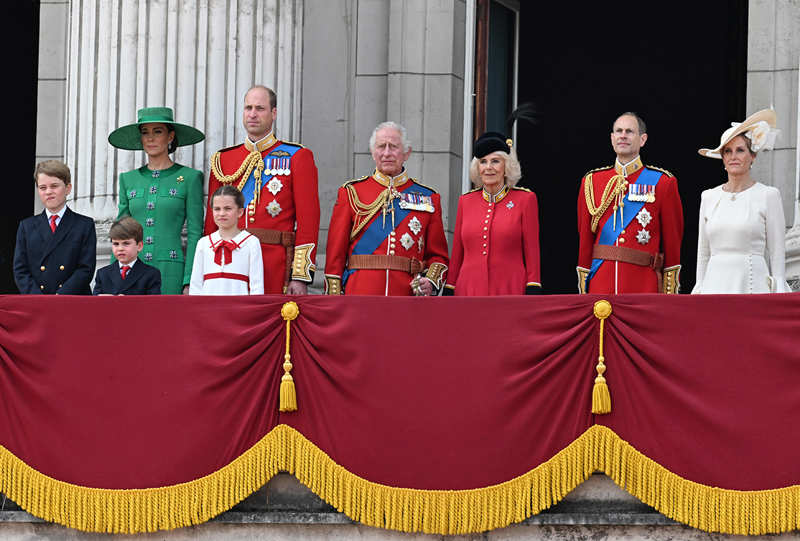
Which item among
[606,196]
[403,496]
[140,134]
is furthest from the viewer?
[140,134]

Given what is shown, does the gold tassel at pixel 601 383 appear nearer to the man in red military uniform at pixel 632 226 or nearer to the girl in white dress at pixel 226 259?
the man in red military uniform at pixel 632 226

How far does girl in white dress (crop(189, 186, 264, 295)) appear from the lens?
8.89m

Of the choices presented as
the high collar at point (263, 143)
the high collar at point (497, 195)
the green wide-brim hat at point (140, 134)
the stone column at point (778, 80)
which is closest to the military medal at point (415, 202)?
the high collar at point (497, 195)

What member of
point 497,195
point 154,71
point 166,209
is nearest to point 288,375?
point 497,195

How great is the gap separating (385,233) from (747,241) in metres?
2.08

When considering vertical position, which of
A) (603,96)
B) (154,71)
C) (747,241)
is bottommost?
(747,241)

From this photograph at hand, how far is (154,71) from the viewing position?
10.9 m

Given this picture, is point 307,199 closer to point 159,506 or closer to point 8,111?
point 159,506

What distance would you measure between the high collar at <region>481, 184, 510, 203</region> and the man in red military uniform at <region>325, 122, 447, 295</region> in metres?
0.39

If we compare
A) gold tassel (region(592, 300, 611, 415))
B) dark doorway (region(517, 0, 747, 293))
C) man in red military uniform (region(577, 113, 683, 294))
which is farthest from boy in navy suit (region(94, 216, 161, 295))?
dark doorway (region(517, 0, 747, 293))

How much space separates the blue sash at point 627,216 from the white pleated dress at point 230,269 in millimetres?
1919

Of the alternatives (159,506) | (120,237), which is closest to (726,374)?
(159,506)

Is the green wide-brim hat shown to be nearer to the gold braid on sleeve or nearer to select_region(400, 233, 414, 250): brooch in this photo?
select_region(400, 233, 414, 250): brooch

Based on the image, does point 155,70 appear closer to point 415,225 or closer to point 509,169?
point 415,225
